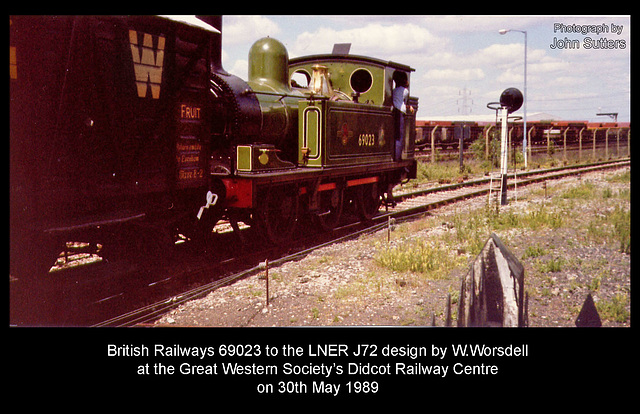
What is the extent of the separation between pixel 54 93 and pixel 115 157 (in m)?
0.80

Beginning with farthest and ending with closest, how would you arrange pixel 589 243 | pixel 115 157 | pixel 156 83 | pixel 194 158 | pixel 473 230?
pixel 473 230 → pixel 589 243 → pixel 194 158 → pixel 156 83 → pixel 115 157

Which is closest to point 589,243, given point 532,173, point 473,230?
point 473,230

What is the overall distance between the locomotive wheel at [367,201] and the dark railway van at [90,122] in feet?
18.0

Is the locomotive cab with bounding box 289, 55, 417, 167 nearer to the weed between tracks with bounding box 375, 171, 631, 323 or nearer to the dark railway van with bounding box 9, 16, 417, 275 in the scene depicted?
the dark railway van with bounding box 9, 16, 417, 275

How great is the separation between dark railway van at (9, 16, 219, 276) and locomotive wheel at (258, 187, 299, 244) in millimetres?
2155

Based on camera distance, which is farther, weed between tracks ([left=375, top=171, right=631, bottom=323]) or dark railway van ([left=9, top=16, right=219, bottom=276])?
weed between tracks ([left=375, top=171, right=631, bottom=323])

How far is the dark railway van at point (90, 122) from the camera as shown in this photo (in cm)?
426

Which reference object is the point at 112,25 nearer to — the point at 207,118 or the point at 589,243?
the point at 207,118

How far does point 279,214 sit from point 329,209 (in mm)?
1755

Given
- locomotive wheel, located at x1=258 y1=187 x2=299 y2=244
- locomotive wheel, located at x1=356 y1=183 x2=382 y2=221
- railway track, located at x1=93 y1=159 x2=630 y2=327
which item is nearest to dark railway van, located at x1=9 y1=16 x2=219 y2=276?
railway track, located at x1=93 y1=159 x2=630 y2=327

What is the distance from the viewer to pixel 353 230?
10078 mm

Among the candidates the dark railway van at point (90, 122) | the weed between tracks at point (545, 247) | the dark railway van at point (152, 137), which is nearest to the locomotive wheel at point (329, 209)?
the dark railway van at point (152, 137)

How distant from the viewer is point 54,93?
A: 437 cm

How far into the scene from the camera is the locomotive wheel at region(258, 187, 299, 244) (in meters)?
7.69
